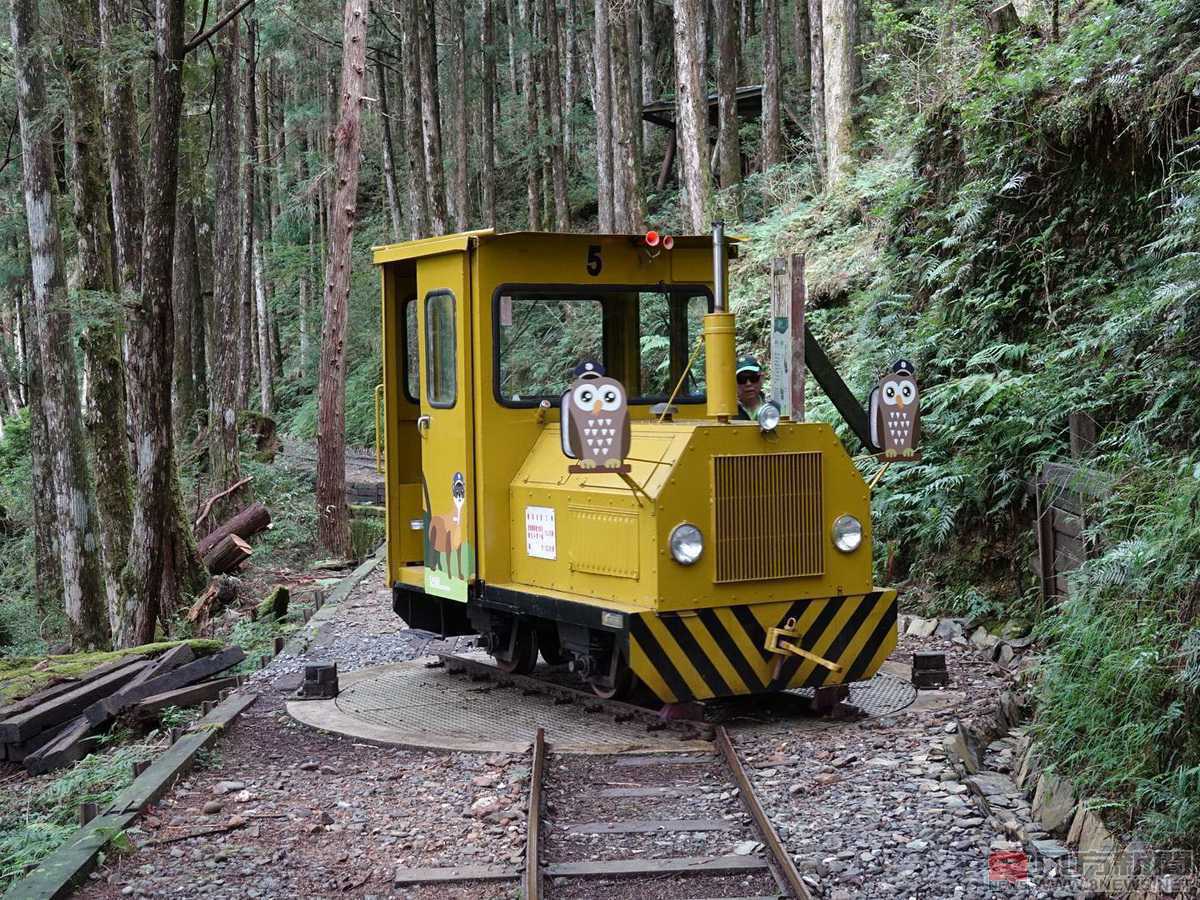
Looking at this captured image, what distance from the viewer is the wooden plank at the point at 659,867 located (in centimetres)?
518

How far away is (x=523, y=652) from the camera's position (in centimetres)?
909

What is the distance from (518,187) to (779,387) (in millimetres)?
36893

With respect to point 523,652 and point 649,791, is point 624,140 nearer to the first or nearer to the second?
point 523,652

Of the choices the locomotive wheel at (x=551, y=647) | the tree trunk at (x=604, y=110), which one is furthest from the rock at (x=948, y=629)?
the tree trunk at (x=604, y=110)

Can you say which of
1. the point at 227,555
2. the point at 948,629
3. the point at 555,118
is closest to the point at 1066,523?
the point at 948,629

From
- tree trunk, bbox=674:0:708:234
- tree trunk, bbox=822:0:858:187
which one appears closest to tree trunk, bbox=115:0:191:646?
tree trunk, bbox=822:0:858:187

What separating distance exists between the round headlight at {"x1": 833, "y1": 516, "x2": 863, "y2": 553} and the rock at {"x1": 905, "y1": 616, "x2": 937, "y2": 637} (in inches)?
99.9

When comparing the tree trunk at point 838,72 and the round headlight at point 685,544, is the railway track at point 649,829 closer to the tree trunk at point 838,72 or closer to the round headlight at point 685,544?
the round headlight at point 685,544

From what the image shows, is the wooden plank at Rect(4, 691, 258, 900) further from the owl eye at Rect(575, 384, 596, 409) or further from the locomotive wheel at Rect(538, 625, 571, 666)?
the owl eye at Rect(575, 384, 596, 409)

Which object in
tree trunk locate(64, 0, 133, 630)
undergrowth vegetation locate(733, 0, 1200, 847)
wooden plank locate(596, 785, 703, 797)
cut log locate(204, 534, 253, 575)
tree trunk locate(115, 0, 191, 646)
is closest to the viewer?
undergrowth vegetation locate(733, 0, 1200, 847)

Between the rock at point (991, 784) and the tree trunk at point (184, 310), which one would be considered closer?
the rock at point (991, 784)

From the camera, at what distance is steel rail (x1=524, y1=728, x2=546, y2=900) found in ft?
16.3

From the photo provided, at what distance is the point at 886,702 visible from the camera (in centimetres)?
806

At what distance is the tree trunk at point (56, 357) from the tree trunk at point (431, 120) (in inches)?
390
